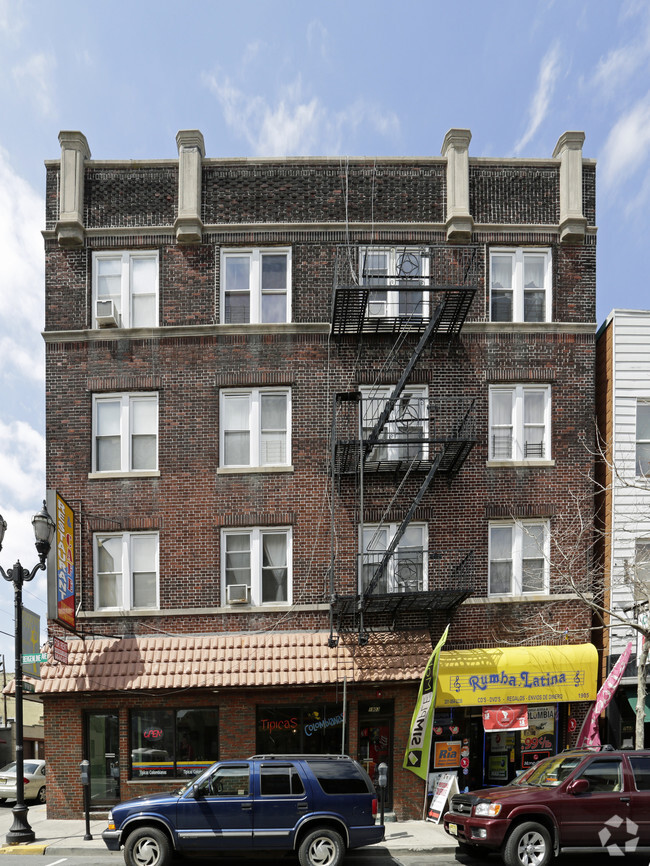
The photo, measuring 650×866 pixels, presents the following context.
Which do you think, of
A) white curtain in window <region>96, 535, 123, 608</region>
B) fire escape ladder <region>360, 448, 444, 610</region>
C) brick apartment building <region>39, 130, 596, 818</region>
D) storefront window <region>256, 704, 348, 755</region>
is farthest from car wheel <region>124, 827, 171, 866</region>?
white curtain in window <region>96, 535, 123, 608</region>

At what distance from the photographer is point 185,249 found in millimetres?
19703

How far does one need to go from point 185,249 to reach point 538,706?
13086 millimetres

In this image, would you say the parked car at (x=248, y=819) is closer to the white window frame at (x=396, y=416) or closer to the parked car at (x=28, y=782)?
the white window frame at (x=396, y=416)

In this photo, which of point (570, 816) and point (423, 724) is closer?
point (570, 816)

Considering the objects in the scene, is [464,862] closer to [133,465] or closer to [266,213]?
[133,465]

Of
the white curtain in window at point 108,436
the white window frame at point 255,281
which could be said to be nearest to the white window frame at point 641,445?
the white window frame at point 255,281

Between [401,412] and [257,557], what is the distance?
4.58 meters

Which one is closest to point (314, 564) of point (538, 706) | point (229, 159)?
point (538, 706)

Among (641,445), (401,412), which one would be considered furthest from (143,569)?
(641,445)

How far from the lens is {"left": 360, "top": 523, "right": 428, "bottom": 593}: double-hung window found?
62.0 ft

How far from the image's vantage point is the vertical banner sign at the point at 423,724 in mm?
16953

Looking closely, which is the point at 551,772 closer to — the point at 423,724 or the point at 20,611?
the point at 423,724

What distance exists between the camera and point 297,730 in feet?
59.8

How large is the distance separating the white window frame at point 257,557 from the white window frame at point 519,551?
4.53 m
